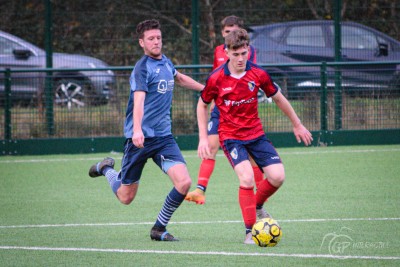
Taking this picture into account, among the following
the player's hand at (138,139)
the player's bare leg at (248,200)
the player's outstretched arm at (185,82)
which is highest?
the player's outstretched arm at (185,82)

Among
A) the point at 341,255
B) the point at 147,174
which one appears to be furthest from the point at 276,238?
the point at 147,174

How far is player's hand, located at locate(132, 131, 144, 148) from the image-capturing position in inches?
275

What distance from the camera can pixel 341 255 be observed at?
6254 millimetres

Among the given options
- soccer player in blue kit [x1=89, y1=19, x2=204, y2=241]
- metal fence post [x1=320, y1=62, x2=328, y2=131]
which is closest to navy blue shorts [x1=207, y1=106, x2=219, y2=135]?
soccer player in blue kit [x1=89, y1=19, x2=204, y2=241]

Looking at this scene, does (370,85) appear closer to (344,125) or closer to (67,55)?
(344,125)

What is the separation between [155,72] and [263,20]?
8.35 m

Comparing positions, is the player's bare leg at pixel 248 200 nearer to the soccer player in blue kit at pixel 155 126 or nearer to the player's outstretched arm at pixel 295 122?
the soccer player in blue kit at pixel 155 126

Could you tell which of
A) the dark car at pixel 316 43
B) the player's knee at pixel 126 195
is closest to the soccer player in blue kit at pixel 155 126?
the player's knee at pixel 126 195

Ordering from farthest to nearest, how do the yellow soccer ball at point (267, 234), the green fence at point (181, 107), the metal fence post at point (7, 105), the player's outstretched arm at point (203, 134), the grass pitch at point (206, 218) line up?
the green fence at point (181, 107), the metal fence post at point (7, 105), the player's outstretched arm at point (203, 134), the yellow soccer ball at point (267, 234), the grass pitch at point (206, 218)

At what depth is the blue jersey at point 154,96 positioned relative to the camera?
7.41 m

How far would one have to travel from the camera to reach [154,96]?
7.48 meters

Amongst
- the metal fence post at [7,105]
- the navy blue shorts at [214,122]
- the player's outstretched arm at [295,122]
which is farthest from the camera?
the metal fence post at [7,105]

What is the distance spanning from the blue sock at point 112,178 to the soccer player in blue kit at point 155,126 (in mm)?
291

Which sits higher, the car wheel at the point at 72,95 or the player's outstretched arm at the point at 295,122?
the car wheel at the point at 72,95
